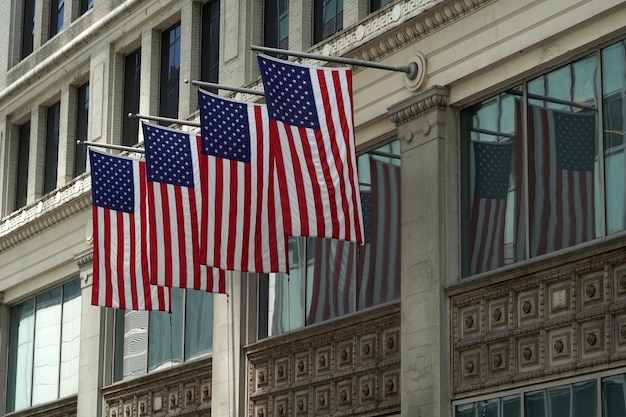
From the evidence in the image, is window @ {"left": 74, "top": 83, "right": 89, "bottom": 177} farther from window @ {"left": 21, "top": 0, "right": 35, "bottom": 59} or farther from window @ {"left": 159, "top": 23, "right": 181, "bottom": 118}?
window @ {"left": 21, "top": 0, "right": 35, "bottom": 59}

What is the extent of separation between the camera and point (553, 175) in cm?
2325

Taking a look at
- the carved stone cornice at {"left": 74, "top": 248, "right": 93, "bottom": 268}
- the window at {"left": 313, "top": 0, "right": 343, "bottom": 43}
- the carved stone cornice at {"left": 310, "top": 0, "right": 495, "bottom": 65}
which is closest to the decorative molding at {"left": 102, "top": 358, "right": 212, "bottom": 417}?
the carved stone cornice at {"left": 74, "top": 248, "right": 93, "bottom": 268}

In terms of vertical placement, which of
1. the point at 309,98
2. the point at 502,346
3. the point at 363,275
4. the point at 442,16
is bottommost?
the point at 502,346

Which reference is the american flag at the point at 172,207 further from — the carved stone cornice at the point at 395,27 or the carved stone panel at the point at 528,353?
the carved stone panel at the point at 528,353

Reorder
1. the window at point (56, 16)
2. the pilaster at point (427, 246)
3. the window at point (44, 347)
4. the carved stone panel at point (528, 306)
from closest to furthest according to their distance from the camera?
1. the carved stone panel at point (528, 306)
2. the pilaster at point (427, 246)
3. the window at point (44, 347)
4. the window at point (56, 16)

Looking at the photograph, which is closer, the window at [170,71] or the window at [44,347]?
the window at [170,71]

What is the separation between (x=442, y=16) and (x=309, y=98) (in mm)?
2807

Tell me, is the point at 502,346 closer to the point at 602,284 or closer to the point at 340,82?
the point at 602,284

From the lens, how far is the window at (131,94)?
36.5 metres

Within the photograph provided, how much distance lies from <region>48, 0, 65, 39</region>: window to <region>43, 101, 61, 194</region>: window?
2.13m

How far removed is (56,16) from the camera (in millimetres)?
41531

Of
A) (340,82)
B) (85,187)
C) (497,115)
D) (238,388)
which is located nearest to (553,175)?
(497,115)

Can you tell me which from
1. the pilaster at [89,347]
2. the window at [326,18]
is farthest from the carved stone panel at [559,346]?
the pilaster at [89,347]

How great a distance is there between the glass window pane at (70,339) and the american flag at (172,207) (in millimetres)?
9233
